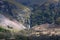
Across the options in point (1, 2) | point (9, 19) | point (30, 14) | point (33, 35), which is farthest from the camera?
point (30, 14)

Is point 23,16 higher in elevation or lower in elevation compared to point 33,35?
higher

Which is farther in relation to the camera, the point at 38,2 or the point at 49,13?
the point at 38,2

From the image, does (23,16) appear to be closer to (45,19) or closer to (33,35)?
(45,19)

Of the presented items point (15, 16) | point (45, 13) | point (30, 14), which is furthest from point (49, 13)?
point (15, 16)

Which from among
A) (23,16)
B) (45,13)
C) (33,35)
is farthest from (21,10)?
(33,35)

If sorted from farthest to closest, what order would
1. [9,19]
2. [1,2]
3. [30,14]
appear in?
[30,14]
[1,2]
[9,19]

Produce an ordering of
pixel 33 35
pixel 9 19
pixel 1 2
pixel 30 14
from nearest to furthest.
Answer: pixel 33 35 → pixel 9 19 → pixel 1 2 → pixel 30 14

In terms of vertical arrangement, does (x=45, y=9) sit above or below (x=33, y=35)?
above

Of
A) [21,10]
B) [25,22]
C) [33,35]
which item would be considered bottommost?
[33,35]

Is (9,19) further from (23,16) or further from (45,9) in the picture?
(45,9)
